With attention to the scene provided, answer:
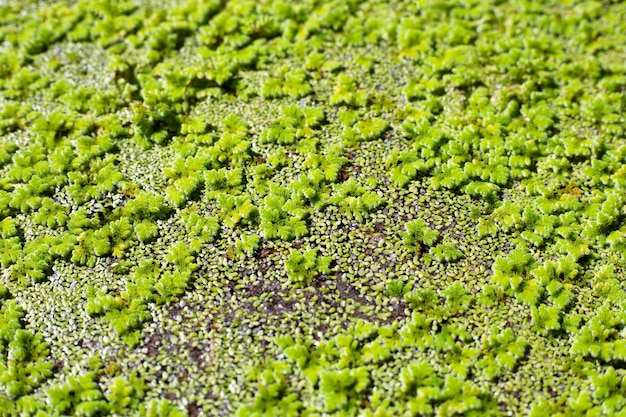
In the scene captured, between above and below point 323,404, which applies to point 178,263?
above

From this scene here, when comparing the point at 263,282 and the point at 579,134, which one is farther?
the point at 579,134

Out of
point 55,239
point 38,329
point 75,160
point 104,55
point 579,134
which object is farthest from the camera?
point 104,55

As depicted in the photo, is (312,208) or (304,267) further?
(312,208)

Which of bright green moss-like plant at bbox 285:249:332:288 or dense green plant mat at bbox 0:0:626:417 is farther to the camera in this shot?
bright green moss-like plant at bbox 285:249:332:288

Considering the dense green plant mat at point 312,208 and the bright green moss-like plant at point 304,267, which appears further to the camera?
the bright green moss-like plant at point 304,267

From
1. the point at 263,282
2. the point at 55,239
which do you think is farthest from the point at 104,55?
the point at 263,282

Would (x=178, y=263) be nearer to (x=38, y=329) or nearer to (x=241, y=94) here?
(x=38, y=329)

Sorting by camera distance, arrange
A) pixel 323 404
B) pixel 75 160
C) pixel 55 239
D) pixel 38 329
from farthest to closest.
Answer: pixel 75 160 → pixel 55 239 → pixel 38 329 → pixel 323 404

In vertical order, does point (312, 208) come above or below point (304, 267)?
above
